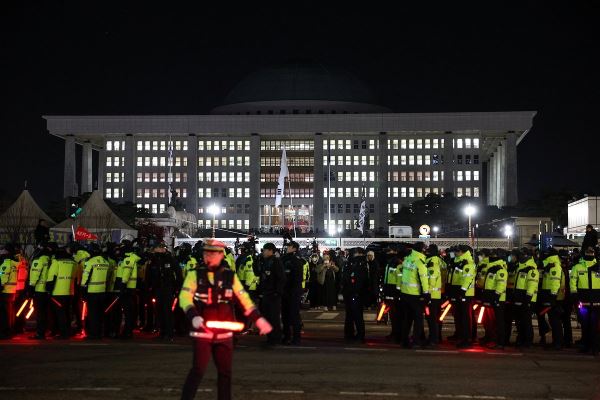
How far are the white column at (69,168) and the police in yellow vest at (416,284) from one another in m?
142

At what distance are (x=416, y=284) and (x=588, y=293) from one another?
3.35 metres

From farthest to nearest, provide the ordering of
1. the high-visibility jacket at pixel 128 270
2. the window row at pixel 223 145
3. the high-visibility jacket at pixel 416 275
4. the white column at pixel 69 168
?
the window row at pixel 223 145 < the white column at pixel 69 168 < the high-visibility jacket at pixel 128 270 < the high-visibility jacket at pixel 416 275

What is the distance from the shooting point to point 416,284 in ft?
57.5

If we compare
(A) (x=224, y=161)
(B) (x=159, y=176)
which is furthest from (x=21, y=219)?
(B) (x=159, y=176)

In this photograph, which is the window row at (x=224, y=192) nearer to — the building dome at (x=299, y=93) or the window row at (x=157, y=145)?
the window row at (x=157, y=145)

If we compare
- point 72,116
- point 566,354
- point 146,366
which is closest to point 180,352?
point 146,366

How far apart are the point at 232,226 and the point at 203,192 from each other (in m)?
8.91

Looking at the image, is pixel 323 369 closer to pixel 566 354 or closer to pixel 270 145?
pixel 566 354

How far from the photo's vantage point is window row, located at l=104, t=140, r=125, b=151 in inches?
6614

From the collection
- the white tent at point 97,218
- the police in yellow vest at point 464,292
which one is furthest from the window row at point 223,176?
the police in yellow vest at point 464,292

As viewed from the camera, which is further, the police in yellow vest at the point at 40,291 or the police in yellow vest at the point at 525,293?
the police in yellow vest at the point at 40,291

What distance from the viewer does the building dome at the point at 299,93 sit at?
590ft

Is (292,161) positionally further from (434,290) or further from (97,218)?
(434,290)

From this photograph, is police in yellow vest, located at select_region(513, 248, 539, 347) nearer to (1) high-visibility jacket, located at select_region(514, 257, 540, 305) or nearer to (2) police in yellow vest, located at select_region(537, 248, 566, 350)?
(1) high-visibility jacket, located at select_region(514, 257, 540, 305)
